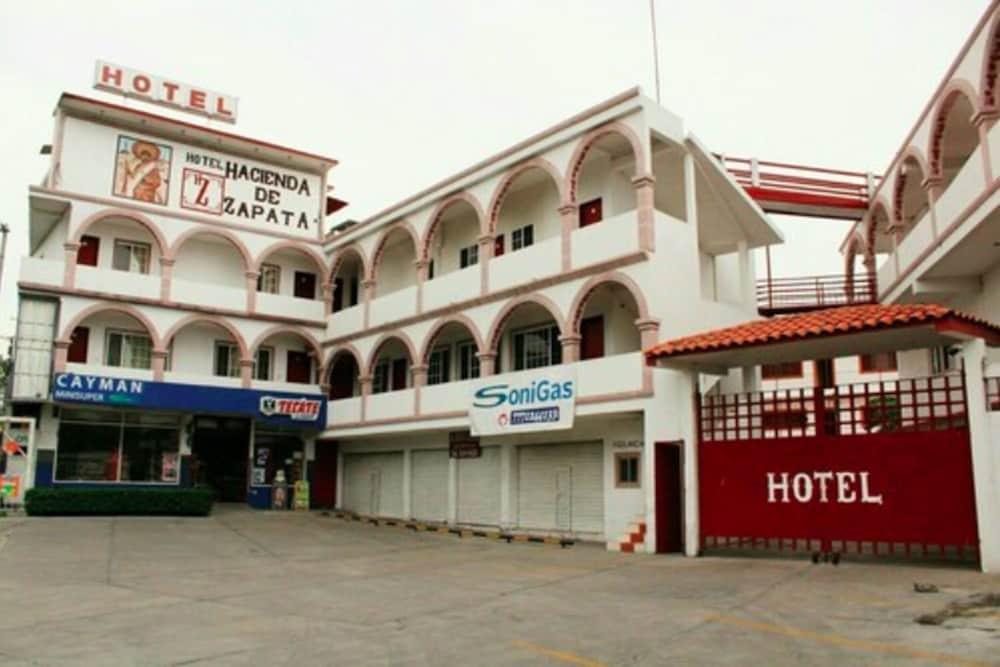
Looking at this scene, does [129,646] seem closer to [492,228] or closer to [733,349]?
[733,349]

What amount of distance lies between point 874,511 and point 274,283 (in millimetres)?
23551

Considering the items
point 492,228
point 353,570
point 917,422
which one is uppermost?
point 492,228

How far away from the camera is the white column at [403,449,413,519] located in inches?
1093

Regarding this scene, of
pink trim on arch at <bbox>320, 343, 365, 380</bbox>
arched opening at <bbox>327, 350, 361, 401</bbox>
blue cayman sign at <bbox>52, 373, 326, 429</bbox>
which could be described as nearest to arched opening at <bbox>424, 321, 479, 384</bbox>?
pink trim on arch at <bbox>320, 343, 365, 380</bbox>

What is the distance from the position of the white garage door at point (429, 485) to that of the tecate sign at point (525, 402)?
4.03 meters

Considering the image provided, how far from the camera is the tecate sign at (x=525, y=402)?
20.4m

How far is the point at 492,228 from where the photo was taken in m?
23.8

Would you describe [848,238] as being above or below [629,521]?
above

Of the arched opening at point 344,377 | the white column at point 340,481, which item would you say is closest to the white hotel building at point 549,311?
the white column at point 340,481

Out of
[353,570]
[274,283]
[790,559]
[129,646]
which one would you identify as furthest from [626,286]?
[274,283]

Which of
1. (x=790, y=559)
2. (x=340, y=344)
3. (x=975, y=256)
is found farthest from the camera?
(x=340, y=344)

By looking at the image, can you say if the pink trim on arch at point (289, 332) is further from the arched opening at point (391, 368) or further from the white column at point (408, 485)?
the white column at point (408, 485)

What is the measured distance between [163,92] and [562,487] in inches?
804

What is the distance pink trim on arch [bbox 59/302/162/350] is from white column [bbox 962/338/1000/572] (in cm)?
2389
